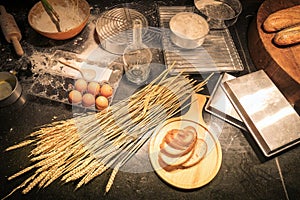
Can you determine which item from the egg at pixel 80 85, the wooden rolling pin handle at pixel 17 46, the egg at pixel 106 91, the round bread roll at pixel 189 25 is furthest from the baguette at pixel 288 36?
the wooden rolling pin handle at pixel 17 46

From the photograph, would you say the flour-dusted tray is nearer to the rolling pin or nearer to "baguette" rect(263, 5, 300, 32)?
"baguette" rect(263, 5, 300, 32)

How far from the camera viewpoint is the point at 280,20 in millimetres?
1444

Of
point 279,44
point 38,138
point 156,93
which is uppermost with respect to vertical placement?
point 279,44

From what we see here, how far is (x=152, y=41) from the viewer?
1.52 meters

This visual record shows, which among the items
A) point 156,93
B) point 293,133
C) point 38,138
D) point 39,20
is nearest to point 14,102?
point 38,138

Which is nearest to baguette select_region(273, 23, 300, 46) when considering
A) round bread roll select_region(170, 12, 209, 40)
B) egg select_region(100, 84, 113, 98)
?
round bread roll select_region(170, 12, 209, 40)

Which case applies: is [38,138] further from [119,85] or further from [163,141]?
[163,141]

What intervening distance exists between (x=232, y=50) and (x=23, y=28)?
1.18m

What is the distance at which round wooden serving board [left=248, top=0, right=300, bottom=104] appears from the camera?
132cm

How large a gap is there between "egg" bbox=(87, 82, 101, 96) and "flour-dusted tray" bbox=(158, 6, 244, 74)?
39 centimetres

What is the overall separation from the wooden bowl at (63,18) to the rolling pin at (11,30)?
0.33 ft

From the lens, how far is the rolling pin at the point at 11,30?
1402mm

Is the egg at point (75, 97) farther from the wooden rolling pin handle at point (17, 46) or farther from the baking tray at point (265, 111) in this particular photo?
the baking tray at point (265, 111)

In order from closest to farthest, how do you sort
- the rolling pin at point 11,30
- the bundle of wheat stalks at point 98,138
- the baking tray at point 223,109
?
1. the bundle of wheat stalks at point 98,138
2. the baking tray at point 223,109
3. the rolling pin at point 11,30
